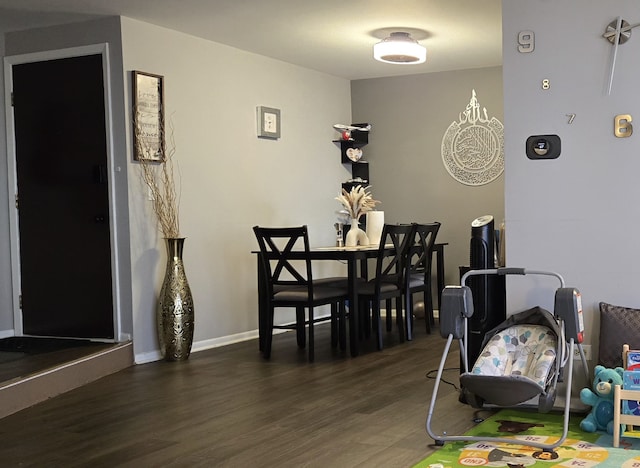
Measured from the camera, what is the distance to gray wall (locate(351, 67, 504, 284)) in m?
7.71

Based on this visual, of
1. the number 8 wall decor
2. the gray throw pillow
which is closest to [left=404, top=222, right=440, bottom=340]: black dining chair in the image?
the number 8 wall decor

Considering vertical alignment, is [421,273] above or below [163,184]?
below

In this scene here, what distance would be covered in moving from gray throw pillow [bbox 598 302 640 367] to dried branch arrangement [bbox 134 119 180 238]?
3.20 metres

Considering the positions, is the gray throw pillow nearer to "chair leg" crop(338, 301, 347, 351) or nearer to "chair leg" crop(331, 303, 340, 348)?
"chair leg" crop(338, 301, 347, 351)

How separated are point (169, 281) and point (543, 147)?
287 centimetres

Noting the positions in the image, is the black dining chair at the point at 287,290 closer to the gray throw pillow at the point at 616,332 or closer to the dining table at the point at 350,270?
the dining table at the point at 350,270

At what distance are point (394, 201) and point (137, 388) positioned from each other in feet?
13.1

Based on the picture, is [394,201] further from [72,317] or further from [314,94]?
[72,317]

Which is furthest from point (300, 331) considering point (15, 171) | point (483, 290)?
point (15, 171)

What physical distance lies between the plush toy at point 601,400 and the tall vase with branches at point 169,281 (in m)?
3.02

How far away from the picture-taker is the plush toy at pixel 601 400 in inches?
142

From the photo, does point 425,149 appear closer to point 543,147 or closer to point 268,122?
point 268,122

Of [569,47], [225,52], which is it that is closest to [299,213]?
[225,52]

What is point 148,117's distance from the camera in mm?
5844
